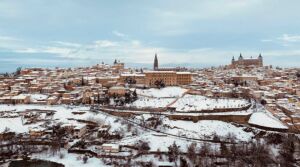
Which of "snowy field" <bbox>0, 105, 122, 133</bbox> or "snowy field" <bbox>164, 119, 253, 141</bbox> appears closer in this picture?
"snowy field" <bbox>164, 119, 253, 141</bbox>

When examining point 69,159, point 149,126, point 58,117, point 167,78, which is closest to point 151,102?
point 149,126

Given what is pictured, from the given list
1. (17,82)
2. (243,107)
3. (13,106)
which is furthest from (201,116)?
(17,82)

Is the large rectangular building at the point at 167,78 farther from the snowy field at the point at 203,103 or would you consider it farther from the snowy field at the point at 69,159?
the snowy field at the point at 69,159

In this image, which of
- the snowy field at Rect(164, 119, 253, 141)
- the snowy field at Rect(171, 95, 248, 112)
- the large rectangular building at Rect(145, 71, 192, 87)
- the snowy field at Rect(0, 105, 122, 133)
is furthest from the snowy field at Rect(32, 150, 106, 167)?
the large rectangular building at Rect(145, 71, 192, 87)

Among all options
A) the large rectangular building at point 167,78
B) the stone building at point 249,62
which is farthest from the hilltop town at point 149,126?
the stone building at point 249,62

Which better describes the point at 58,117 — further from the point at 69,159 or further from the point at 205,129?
the point at 205,129

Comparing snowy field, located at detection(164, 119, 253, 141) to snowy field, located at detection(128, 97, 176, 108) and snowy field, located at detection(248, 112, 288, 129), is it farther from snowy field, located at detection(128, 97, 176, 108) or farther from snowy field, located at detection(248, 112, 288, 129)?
snowy field, located at detection(128, 97, 176, 108)
